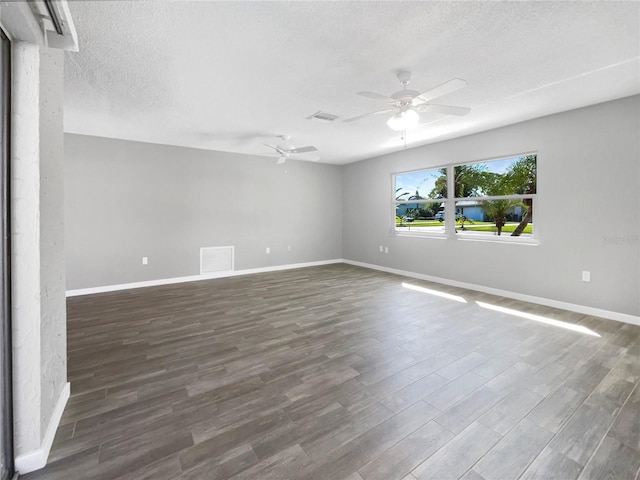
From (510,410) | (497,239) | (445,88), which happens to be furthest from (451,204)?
(510,410)

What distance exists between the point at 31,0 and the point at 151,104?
7.93 feet

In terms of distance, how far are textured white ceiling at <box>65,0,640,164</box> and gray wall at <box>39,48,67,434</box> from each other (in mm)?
646

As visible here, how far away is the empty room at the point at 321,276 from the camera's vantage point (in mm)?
1431

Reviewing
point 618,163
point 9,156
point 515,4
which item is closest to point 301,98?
point 515,4

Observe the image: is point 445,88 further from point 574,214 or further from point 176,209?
point 176,209

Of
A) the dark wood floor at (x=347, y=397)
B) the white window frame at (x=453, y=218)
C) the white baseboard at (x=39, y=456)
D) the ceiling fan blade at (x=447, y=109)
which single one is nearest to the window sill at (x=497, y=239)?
the white window frame at (x=453, y=218)

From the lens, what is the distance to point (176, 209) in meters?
5.38

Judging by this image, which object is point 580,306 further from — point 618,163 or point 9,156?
point 9,156

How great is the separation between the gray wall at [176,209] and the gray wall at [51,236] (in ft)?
11.3

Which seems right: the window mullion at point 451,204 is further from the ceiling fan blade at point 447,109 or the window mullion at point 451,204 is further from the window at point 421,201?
the ceiling fan blade at point 447,109

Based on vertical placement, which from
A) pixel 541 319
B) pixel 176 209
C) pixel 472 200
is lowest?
pixel 541 319

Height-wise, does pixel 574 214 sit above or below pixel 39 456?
above

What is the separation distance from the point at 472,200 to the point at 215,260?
4917 mm

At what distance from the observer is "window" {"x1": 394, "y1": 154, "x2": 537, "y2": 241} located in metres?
4.27
